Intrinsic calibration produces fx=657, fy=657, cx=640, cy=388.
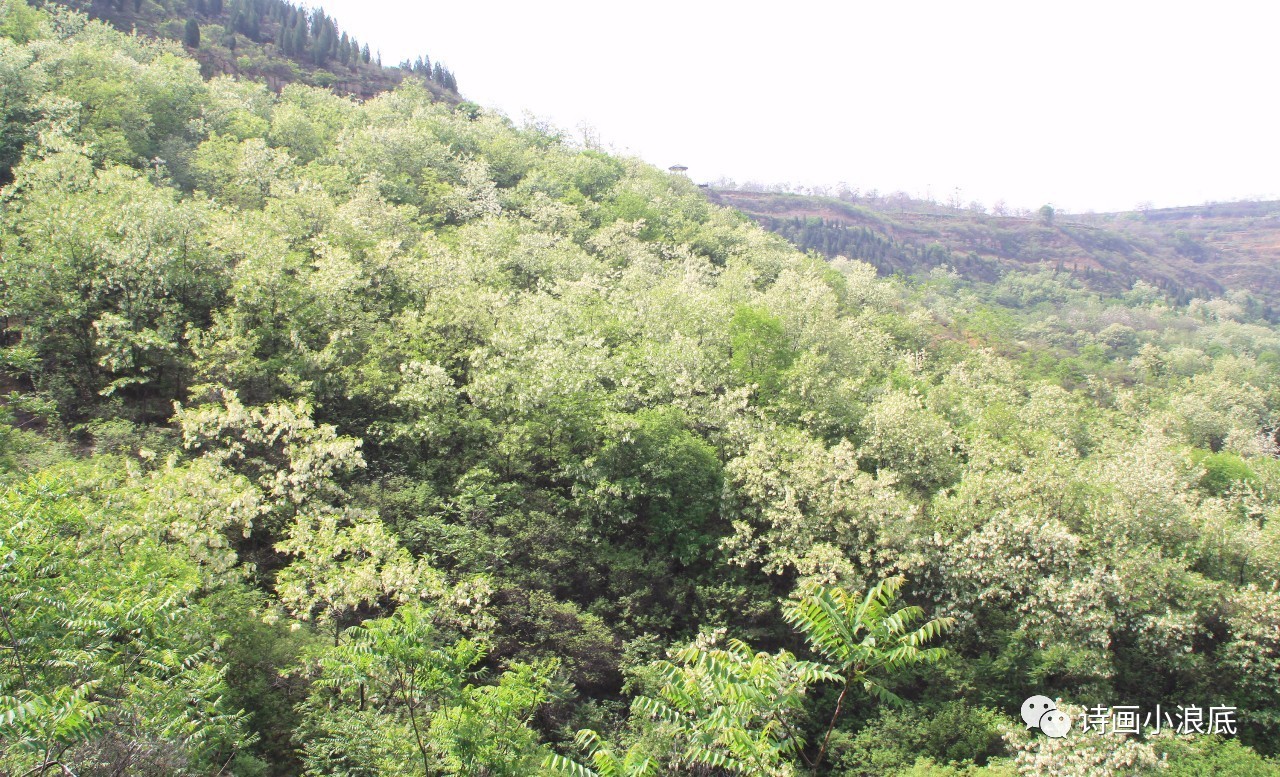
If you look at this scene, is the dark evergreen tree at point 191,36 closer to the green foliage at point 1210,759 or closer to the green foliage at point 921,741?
the green foliage at point 921,741

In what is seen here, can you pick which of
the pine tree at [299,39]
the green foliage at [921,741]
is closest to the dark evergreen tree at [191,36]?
the pine tree at [299,39]

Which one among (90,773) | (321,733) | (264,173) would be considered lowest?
(321,733)

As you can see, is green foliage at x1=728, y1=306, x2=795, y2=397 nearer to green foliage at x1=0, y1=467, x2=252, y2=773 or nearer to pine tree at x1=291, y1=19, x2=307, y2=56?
Result: green foliage at x1=0, y1=467, x2=252, y2=773

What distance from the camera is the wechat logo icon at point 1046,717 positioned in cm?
1795

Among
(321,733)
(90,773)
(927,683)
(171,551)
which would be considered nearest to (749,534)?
(927,683)

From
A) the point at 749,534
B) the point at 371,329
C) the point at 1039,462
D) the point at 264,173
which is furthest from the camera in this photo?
the point at 264,173

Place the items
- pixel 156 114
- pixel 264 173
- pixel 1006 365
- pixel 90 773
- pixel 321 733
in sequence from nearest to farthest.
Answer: pixel 90 773
pixel 321 733
pixel 264 173
pixel 156 114
pixel 1006 365

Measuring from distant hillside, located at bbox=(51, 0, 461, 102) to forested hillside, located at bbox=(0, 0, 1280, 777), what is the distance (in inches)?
2788

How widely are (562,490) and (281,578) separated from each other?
14.6m

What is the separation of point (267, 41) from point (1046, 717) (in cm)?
15215

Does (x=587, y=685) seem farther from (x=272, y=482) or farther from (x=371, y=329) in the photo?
(x=371, y=329)

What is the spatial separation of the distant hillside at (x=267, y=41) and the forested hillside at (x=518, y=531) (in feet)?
232

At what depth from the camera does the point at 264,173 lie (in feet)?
158
